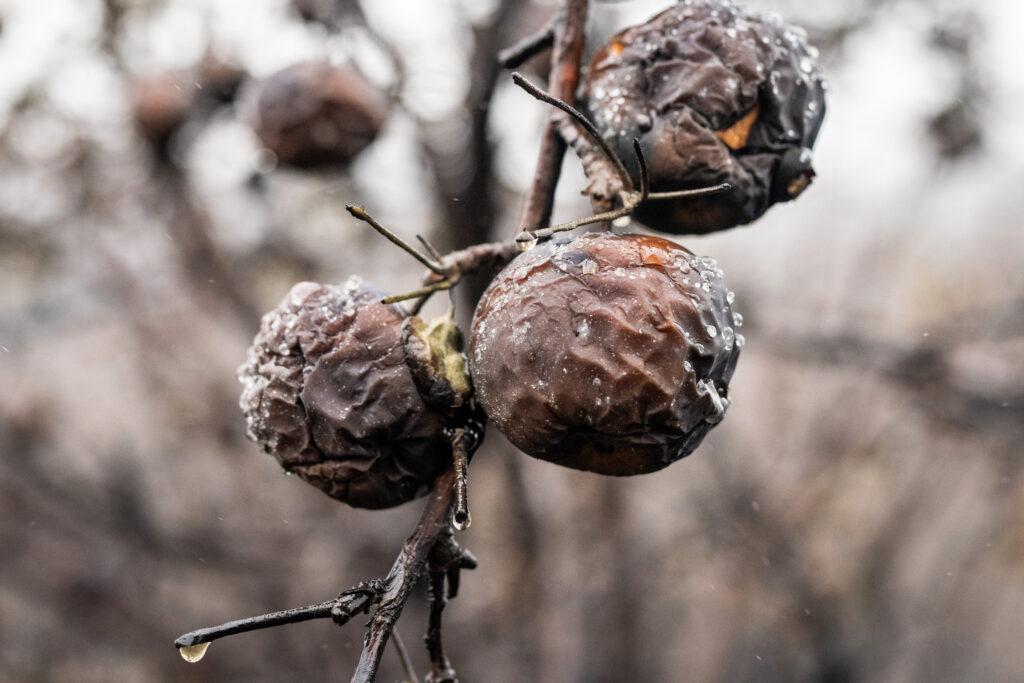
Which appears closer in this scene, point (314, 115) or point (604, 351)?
point (604, 351)

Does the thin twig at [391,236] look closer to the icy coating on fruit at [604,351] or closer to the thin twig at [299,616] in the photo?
the icy coating on fruit at [604,351]

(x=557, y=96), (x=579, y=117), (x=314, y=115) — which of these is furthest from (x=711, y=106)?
(x=314, y=115)

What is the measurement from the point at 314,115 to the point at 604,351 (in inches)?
65.5

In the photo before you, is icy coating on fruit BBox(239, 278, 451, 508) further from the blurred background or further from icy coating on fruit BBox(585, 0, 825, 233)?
the blurred background

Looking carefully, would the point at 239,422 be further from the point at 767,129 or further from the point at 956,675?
the point at 956,675

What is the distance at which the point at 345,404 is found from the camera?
3.85 feet

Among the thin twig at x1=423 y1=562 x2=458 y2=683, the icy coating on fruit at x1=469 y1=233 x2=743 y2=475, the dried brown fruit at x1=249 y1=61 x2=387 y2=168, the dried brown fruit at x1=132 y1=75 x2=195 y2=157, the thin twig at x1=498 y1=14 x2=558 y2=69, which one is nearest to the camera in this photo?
the icy coating on fruit at x1=469 y1=233 x2=743 y2=475

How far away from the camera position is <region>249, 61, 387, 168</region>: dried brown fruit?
2367 millimetres

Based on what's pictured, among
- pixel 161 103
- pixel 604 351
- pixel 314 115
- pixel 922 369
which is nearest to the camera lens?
pixel 604 351

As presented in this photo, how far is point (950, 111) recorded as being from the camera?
379 cm

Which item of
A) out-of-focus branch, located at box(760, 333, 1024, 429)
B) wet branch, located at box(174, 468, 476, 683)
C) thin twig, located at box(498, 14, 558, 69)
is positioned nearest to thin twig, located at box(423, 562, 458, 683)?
wet branch, located at box(174, 468, 476, 683)

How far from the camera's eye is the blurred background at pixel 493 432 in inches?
150

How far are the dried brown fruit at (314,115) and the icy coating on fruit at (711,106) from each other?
4.08ft

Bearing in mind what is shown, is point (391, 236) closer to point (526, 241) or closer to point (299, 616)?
point (526, 241)
